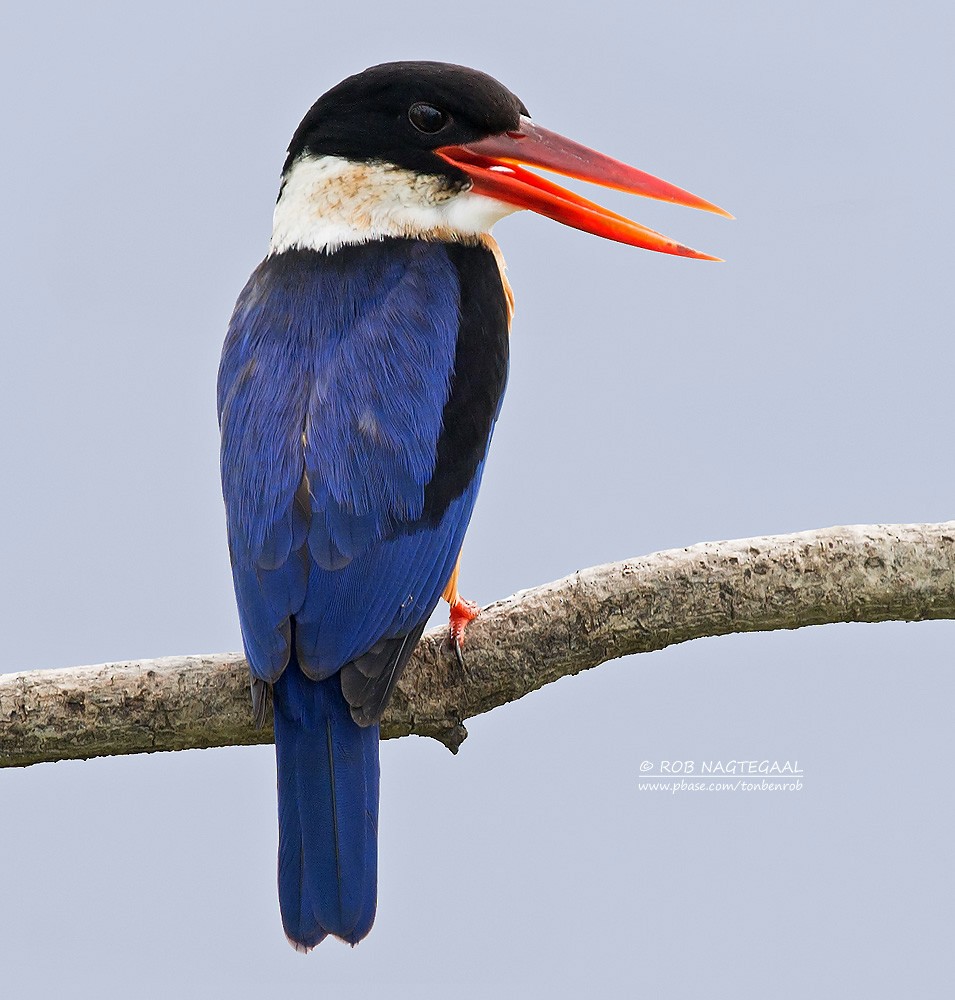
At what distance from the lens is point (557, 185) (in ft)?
10.2

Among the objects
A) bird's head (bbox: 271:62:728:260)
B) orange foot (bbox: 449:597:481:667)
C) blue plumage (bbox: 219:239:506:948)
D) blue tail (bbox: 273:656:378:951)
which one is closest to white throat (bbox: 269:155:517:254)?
bird's head (bbox: 271:62:728:260)

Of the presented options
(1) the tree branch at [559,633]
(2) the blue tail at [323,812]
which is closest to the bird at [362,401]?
(2) the blue tail at [323,812]

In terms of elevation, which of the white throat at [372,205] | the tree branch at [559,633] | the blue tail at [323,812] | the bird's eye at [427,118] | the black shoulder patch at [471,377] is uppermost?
the bird's eye at [427,118]

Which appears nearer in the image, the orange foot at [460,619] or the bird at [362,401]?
the bird at [362,401]

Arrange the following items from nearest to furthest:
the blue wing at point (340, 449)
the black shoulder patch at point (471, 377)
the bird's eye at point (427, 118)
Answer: the blue wing at point (340, 449) → the black shoulder patch at point (471, 377) → the bird's eye at point (427, 118)

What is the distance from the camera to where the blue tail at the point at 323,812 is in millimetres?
2703

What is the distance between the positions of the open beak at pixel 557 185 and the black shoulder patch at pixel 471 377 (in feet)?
0.52

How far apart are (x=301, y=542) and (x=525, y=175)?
97 centimetres

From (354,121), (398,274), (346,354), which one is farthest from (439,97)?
(346,354)

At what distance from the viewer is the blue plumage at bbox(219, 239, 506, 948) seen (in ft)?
8.78

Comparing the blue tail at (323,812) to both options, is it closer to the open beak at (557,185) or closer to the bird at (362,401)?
the bird at (362,401)

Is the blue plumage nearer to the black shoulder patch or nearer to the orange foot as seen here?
the black shoulder patch

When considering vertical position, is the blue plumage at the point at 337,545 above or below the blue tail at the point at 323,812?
above

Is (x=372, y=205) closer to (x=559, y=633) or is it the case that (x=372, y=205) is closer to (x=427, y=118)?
(x=427, y=118)
